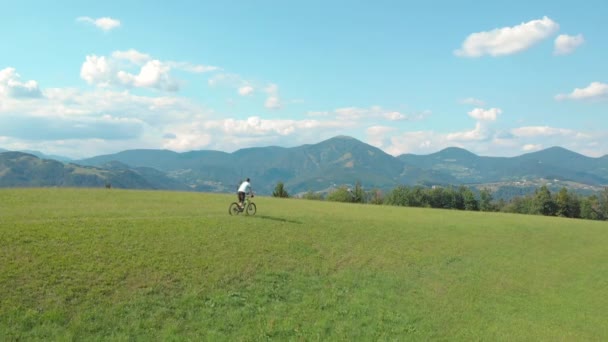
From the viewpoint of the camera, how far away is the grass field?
1758 centimetres

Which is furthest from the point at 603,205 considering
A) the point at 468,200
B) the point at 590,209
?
the point at 468,200

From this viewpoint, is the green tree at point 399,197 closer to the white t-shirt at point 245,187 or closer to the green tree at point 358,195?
the green tree at point 358,195

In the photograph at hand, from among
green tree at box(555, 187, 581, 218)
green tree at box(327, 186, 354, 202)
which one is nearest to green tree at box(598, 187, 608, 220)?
green tree at box(555, 187, 581, 218)

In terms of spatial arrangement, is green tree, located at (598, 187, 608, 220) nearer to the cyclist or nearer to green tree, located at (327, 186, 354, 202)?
green tree, located at (327, 186, 354, 202)

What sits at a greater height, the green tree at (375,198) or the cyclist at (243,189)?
the cyclist at (243,189)

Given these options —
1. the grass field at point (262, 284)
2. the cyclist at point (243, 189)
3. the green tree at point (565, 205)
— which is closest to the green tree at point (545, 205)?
the green tree at point (565, 205)

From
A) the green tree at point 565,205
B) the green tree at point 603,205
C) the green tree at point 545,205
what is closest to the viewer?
the green tree at point 565,205

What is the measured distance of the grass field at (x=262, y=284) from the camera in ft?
57.7

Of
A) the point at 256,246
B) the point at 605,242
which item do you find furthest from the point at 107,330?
the point at 605,242

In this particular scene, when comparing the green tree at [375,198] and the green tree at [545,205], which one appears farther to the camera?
the green tree at [375,198]

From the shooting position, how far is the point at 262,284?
22.9m

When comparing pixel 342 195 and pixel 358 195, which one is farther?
pixel 358 195

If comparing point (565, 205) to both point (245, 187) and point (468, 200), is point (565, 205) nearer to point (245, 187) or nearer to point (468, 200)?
point (468, 200)

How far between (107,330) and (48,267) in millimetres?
5649
